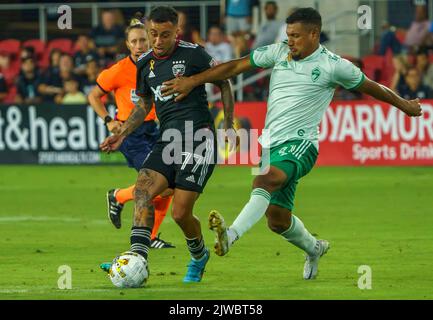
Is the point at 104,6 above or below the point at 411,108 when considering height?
above

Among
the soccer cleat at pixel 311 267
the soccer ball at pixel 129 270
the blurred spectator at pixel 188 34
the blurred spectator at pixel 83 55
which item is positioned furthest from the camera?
the blurred spectator at pixel 83 55

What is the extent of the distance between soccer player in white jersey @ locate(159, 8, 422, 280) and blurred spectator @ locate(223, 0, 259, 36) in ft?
52.8

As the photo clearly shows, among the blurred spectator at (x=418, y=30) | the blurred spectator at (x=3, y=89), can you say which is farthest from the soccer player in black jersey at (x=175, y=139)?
the blurred spectator at (x=3, y=89)

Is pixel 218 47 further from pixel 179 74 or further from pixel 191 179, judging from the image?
pixel 191 179

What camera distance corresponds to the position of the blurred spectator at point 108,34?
2694 centimetres

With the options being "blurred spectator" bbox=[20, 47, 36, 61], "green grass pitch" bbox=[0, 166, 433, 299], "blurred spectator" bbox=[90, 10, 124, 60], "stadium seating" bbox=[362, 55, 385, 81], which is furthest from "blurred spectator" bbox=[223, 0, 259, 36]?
"green grass pitch" bbox=[0, 166, 433, 299]

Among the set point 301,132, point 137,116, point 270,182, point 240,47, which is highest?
point 240,47

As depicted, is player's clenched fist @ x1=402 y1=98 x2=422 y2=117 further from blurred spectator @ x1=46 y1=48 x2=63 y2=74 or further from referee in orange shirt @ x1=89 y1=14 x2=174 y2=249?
blurred spectator @ x1=46 y1=48 x2=63 y2=74

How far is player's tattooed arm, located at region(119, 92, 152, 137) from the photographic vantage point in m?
10.4

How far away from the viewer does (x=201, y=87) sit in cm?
1023

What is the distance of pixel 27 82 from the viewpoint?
1053 inches

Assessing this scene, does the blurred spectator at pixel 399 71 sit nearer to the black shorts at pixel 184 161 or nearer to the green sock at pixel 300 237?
the green sock at pixel 300 237

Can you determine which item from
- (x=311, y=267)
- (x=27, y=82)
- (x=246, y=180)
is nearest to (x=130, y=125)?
(x=311, y=267)

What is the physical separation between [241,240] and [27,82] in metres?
14.2
